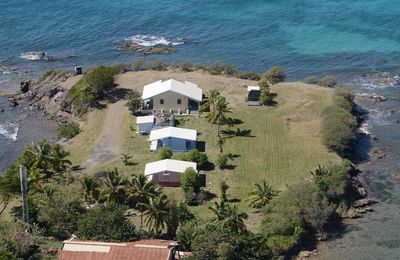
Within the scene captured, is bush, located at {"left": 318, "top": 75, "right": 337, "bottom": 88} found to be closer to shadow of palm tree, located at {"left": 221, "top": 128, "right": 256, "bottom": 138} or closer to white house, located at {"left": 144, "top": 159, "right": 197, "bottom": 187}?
shadow of palm tree, located at {"left": 221, "top": 128, "right": 256, "bottom": 138}

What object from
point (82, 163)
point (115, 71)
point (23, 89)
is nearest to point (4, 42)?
point (23, 89)

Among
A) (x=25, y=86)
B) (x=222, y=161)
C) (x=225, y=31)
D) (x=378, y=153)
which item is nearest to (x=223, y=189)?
(x=222, y=161)

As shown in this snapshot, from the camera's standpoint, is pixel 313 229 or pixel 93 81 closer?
pixel 313 229

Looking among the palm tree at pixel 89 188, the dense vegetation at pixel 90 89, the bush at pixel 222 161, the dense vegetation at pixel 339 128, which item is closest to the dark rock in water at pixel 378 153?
the dense vegetation at pixel 339 128

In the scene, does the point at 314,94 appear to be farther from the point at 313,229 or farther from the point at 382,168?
the point at 313,229

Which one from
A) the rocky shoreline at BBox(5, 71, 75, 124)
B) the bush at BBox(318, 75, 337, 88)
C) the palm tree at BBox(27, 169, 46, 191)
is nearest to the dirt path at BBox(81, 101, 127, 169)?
the rocky shoreline at BBox(5, 71, 75, 124)

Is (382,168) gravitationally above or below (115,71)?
below

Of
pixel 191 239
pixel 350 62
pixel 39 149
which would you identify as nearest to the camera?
pixel 191 239
